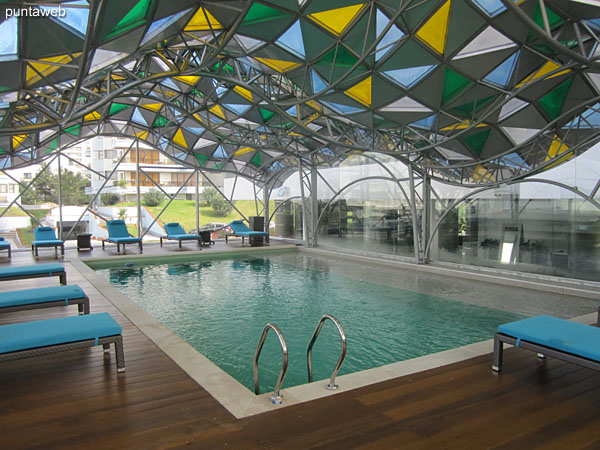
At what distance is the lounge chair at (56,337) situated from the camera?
4227 millimetres

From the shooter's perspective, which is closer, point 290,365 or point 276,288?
point 290,365

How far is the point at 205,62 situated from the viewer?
10719 mm

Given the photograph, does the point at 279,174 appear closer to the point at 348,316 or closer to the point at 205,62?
the point at 205,62

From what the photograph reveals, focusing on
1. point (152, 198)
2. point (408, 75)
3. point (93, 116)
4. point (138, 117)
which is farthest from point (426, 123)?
point (152, 198)

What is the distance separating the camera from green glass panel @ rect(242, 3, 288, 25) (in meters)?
8.91

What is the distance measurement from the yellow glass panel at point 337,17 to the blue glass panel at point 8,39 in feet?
17.9

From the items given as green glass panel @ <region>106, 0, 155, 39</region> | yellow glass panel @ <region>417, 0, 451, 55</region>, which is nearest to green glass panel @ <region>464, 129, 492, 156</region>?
yellow glass panel @ <region>417, 0, 451, 55</region>

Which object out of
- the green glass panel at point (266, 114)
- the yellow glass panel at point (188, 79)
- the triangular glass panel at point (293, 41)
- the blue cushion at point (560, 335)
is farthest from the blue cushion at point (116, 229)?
the blue cushion at point (560, 335)

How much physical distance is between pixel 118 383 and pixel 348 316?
521cm

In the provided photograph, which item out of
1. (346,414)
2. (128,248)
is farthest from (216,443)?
(128,248)

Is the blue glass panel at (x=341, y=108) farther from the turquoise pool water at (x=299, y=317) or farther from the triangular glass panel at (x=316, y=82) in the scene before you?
the turquoise pool water at (x=299, y=317)

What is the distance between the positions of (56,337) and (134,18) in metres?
6.33

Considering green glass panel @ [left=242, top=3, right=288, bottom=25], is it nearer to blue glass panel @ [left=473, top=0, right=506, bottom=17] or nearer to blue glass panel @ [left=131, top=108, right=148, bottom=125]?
blue glass panel @ [left=473, top=0, right=506, bottom=17]

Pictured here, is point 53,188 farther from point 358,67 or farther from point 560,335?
point 560,335
